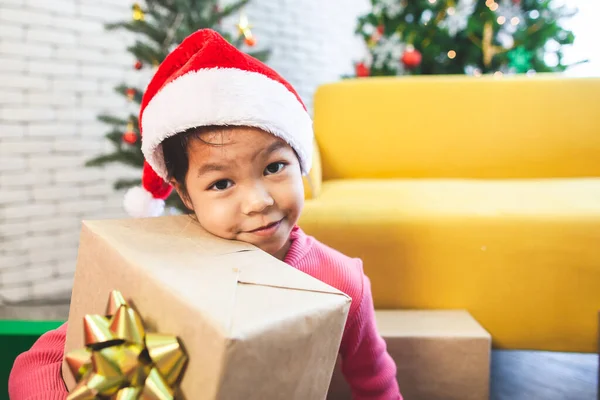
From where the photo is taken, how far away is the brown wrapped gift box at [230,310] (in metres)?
0.34

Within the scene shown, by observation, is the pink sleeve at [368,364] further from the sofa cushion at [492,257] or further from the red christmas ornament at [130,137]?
the red christmas ornament at [130,137]

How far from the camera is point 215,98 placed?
23.9 inches

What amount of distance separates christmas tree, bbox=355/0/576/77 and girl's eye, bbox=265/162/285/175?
5.48 ft

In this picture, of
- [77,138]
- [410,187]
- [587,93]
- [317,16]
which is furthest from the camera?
[317,16]

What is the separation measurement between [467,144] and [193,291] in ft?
4.40

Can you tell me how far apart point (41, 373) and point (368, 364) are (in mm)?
475

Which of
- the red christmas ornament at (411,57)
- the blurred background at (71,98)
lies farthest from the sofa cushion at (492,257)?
the red christmas ornament at (411,57)

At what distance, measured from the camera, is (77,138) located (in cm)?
203

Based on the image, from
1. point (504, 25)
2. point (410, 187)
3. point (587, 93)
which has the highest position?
point (504, 25)

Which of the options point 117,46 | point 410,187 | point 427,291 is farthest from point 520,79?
point 117,46

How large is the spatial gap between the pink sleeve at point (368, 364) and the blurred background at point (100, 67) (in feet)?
3.83

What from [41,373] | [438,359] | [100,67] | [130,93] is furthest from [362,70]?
[41,373]

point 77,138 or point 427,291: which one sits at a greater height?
point 77,138

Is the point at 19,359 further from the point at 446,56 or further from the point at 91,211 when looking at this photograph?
the point at 446,56
